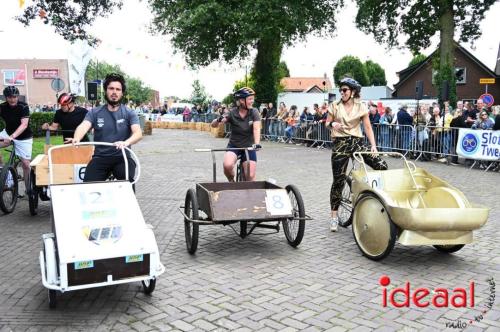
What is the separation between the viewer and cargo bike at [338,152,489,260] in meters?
4.95

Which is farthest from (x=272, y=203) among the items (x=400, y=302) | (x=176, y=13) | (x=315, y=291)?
(x=176, y=13)

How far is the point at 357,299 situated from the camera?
4391 mm

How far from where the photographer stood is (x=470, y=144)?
14156 millimetres

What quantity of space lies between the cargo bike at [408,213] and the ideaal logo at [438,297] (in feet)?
1.82

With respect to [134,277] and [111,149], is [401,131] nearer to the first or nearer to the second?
[111,149]

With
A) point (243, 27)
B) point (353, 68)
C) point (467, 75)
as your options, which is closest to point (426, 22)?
point (243, 27)

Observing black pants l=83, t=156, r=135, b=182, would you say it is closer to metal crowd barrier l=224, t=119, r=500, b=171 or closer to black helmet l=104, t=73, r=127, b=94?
black helmet l=104, t=73, r=127, b=94

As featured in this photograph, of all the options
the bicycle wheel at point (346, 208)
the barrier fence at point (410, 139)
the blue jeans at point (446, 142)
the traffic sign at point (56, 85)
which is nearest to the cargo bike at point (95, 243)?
the bicycle wheel at point (346, 208)

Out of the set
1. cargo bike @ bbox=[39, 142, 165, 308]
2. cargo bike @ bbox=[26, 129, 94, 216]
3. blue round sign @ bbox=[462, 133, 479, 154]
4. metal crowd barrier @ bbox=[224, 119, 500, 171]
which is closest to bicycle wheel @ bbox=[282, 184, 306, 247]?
cargo bike @ bbox=[39, 142, 165, 308]

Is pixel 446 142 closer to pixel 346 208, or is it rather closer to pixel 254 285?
pixel 346 208

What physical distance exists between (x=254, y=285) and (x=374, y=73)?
298 ft

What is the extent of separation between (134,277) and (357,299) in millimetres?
1833

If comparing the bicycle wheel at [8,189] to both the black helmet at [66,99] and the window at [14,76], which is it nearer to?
the black helmet at [66,99]

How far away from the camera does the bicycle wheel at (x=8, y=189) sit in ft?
A: 24.3
